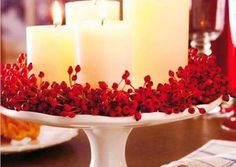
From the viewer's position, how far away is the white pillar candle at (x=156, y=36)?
1.67 ft

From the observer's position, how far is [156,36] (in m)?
0.51

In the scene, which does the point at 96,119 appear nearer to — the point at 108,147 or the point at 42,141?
the point at 108,147

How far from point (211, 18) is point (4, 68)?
559 millimetres

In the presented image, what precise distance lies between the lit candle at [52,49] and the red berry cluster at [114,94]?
0.04ft

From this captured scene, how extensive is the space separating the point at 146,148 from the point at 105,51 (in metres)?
0.30

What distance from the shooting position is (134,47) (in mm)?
506

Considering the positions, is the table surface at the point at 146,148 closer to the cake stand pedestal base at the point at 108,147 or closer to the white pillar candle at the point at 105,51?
the cake stand pedestal base at the point at 108,147

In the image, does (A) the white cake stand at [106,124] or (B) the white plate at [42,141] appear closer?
(A) the white cake stand at [106,124]

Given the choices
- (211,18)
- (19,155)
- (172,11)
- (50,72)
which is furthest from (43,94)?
(211,18)

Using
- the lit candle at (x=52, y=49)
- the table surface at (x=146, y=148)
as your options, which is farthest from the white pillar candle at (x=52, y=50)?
the table surface at (x=146, y=148)

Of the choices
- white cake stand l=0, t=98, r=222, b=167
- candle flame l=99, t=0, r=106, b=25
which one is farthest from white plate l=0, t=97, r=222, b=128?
candle flame l=99, t=0, r=106, b=25

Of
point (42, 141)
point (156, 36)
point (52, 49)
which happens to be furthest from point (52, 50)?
point (42, 141)

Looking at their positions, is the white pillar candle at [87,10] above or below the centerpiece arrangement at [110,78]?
above

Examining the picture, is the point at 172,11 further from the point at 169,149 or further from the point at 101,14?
the point at 169,149
